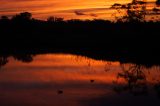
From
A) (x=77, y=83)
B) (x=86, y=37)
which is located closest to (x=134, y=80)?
(x=77, y=83)

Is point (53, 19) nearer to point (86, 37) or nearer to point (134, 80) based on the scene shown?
point (86, 37)

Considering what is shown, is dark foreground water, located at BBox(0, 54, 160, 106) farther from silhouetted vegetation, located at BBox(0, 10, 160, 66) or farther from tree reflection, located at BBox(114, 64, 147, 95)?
silhouetted vegetation, located at BBox(0, 10, 160, 66)

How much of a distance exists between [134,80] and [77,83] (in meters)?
2.36

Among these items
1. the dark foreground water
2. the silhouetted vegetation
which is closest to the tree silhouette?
the silhouetted vegetation

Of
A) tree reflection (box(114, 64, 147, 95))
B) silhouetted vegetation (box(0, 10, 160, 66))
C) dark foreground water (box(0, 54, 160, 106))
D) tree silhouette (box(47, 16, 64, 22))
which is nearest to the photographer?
dark foreground water (box(0, 54, 160, 106))

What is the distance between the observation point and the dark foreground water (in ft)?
37.7

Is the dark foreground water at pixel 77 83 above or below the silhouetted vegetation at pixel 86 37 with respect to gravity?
above

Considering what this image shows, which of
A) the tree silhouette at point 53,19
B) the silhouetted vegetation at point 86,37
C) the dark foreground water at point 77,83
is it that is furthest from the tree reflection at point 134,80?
the tree silhouette at point 53,19

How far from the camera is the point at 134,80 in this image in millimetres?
15250

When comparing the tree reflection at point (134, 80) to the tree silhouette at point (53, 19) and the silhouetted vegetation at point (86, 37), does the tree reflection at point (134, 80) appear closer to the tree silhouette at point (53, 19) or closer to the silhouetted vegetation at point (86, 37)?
the silhouetted vegetation at point (86, 37)

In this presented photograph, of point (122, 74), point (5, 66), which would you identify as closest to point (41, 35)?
point (5, 66)

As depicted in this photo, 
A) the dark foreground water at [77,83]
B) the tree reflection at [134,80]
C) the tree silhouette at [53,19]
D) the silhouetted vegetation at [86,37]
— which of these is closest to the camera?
the dark foreground water at [77,83]

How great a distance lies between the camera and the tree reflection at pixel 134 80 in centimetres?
1313

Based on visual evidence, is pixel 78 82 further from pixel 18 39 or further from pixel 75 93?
pixel 18 39
